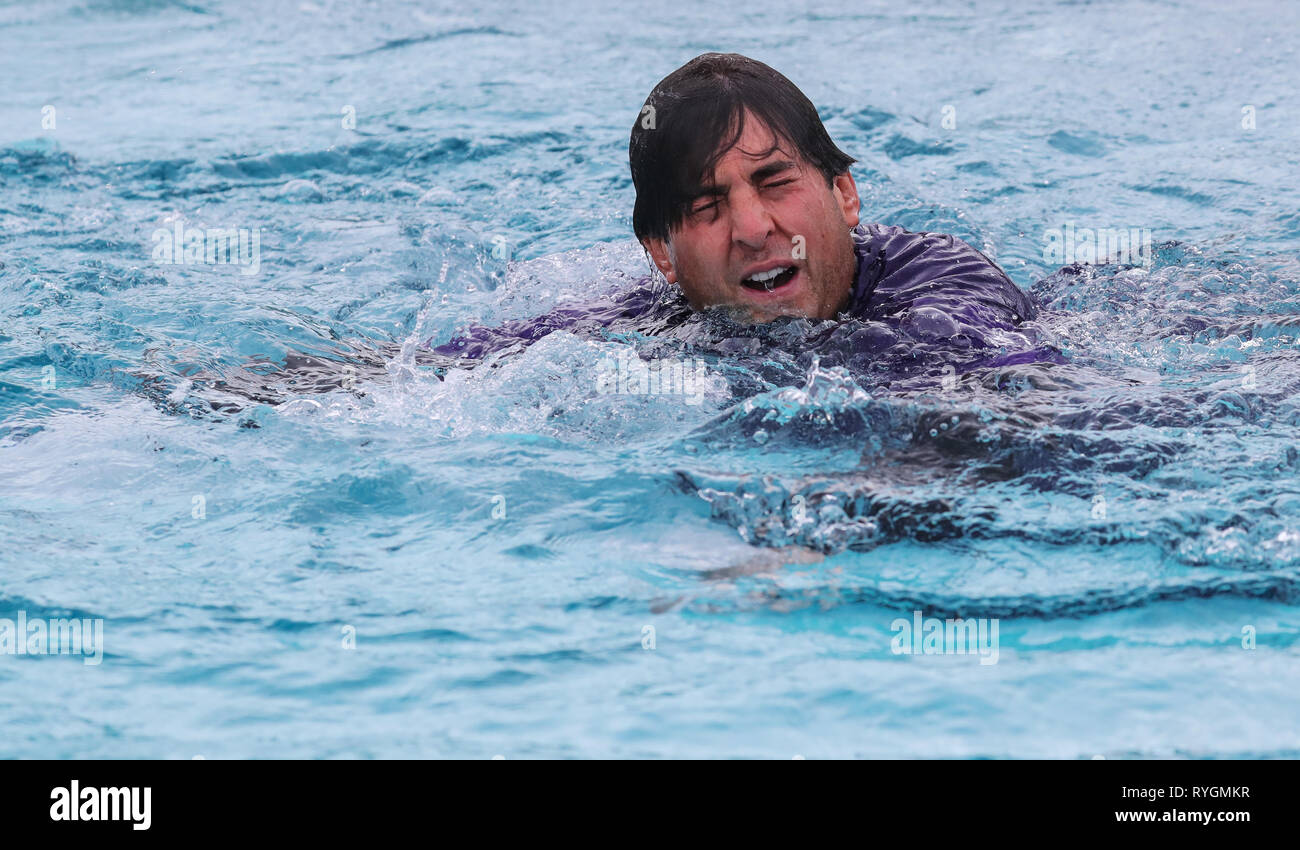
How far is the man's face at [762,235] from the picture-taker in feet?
12.3

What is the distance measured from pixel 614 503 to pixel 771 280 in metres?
0.84

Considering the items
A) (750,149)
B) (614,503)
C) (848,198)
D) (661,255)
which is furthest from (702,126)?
(614,503)

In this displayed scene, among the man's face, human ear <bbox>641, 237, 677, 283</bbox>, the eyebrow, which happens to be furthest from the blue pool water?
the eyebrow

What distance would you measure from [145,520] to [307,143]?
4654mm

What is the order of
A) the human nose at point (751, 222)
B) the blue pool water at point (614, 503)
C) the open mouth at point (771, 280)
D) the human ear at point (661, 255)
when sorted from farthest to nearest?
1. the human ear at point (661, 255)
2. the open mouth at point (771, 280)
3. the human nose at point (751, 222)
4. the blue pool water at point (614, 503)

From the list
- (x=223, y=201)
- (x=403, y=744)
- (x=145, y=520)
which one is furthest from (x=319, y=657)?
(x=223, y=201)

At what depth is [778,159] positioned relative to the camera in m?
3.77

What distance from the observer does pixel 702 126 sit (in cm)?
375

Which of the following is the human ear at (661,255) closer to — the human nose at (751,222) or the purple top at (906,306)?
the purple top at (906,306)

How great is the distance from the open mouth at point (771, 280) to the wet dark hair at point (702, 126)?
0.26 m

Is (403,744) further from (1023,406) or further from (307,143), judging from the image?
(307,143)

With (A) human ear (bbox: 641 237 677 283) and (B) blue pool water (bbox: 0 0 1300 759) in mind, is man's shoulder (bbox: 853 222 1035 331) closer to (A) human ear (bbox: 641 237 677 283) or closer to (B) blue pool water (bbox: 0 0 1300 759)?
(B) blue pool water (bbox: 0 0 1300 759)

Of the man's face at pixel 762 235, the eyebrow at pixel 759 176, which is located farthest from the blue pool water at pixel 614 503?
the eyebrow at pixel 759 176

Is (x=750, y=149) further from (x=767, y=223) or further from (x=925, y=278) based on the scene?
(x=925, y=278)
